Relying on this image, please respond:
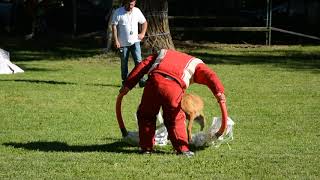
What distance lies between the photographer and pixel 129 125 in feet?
32.4

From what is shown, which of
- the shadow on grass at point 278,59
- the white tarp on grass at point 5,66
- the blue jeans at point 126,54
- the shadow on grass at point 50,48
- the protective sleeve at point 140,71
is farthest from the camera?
the shadow on grass at point 50,48

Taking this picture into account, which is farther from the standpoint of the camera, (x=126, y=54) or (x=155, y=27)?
(x=155, y=27)

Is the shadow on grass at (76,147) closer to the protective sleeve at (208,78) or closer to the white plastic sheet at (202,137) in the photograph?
the white plastic sheet at (202,137)

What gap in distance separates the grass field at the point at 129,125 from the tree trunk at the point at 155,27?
46.1 inches

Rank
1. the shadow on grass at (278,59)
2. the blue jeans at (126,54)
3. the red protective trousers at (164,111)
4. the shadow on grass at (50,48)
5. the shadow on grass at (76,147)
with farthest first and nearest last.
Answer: the shadow on grass at (50,48) → the shadow on grass at (278,59) → the blue jeans at (126,54) → the shadow on grass at (76,147) → the red protective trousers at (164,111)

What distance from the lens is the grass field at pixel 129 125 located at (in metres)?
6.96

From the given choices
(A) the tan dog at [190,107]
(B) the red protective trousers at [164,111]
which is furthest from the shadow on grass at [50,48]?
(B) the red protective trousers at [164,111]

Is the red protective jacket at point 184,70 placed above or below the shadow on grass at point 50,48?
above

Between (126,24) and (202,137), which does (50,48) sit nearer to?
(126,24)

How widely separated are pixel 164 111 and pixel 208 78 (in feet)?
1.93

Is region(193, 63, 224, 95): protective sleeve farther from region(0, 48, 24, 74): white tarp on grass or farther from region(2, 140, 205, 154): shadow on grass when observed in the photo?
region(0, 48, 24, 74): white tarp on grass

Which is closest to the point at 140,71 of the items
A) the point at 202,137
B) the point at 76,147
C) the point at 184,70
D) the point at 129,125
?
the point at 184,70

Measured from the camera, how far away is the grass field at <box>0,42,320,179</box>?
696cm

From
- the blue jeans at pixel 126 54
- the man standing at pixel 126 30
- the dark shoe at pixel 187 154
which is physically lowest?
the dark shoe at pixel 187 154
